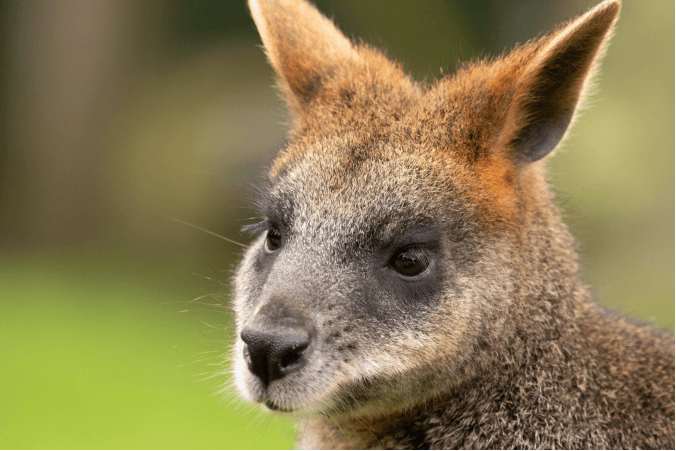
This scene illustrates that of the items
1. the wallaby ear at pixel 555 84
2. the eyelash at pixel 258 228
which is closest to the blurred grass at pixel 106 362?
the eyelash at pixel 258 228

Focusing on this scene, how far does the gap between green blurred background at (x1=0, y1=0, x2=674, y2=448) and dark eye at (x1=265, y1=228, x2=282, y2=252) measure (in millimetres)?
8327

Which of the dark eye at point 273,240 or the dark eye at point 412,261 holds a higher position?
the dark eye at point 412,261

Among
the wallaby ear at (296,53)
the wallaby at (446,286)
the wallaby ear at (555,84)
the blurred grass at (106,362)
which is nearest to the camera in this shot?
the wallaby at (446,286)

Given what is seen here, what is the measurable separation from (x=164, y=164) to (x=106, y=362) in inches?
194

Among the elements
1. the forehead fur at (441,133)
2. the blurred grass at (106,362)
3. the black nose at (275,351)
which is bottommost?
the blurred grass at (106,362)

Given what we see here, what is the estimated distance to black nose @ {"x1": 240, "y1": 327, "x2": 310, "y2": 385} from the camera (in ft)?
14.4

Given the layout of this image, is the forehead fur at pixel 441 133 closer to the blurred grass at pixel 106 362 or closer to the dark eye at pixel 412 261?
the dark eye at pixel 412 261

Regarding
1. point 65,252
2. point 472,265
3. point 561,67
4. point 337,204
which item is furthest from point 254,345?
point 65,252

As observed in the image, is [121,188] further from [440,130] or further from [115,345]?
[440,130]

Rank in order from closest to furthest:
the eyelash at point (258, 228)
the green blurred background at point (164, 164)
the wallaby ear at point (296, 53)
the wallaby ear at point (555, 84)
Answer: the wallaby ear at point (555, 84) → the eyelash at point (258, 228) → the wallaby ear at point (296, 53) → the green blurred background at point (164, 164)

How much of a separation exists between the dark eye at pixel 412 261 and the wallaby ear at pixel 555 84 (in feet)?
3.67

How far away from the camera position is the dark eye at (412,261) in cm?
488

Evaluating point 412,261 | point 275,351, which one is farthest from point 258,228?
point 275,351

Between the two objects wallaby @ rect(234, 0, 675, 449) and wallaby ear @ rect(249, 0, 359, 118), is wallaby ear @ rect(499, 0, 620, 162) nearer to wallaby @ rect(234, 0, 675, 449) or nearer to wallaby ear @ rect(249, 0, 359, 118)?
wallaby @ rect(234, 0, 675, 449)
